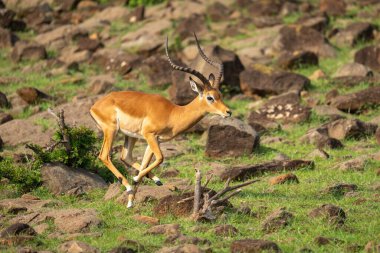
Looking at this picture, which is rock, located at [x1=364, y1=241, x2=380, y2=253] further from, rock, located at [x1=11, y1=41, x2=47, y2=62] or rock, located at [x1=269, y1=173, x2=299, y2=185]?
rock, located at [x1=11, y1=41, x2=47, y2=62]

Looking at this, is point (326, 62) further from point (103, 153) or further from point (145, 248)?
point (145, 248)

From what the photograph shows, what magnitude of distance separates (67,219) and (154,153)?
190cm

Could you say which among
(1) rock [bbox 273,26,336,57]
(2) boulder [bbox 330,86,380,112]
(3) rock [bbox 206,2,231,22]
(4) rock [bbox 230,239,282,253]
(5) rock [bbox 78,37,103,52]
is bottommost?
(3) rock [bbox 206,2,231,22]

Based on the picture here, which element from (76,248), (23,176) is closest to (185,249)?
(76,248)

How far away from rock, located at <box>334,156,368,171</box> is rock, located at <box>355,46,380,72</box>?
739 cm

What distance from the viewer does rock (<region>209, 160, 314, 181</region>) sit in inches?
492

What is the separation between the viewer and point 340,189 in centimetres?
1138

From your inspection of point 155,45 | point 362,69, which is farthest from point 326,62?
point 155,45

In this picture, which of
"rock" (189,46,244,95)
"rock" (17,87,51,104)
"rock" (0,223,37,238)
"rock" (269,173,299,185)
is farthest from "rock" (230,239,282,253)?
"rock" (17,87,51,104)

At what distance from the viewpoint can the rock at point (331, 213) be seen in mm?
9430

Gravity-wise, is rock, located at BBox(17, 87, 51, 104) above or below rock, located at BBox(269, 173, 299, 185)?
below

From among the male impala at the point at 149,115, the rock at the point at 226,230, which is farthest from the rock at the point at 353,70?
the rock at the point at 226,230

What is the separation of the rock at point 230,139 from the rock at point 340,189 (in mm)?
3124

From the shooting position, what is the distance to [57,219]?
389 inches
